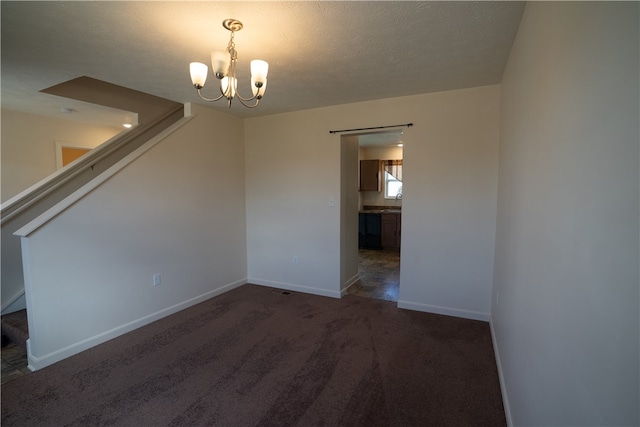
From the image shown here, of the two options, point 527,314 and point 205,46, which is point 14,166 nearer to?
point 205,46

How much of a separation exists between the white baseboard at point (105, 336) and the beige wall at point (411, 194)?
3.43ft

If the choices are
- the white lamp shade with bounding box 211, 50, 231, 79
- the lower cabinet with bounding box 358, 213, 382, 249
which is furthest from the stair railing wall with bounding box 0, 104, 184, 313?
the lower cabinet with bounding box 358, 213, 382, 249

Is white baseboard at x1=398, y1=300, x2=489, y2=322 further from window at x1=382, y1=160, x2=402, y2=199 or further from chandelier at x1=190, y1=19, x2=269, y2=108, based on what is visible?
window at x1=382, y1=160, x2=402, y2=199

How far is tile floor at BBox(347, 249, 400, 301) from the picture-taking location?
4.01 m

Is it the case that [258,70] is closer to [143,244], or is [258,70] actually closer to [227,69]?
[227,69]

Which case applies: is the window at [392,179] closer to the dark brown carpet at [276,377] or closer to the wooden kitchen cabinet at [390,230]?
the wooden kitchen cabinet at [390,230]

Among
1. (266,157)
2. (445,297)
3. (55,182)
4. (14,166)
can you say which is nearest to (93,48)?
(55,182)

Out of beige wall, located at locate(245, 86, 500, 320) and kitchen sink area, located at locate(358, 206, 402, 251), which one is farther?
kitchen sink area, located at locate(358, 206, 402, 251)

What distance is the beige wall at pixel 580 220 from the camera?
0.61 m

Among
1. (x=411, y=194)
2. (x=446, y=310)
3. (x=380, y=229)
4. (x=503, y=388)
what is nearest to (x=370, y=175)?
(x=380, y=229)

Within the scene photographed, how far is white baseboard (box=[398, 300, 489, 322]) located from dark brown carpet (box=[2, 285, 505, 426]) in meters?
0.10

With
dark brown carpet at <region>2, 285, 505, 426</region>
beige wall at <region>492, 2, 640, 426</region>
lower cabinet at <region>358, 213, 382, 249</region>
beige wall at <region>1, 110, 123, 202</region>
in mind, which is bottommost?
dark brown carpet at <region>2, 285, 505, 426</region>

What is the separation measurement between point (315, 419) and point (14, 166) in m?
4.95

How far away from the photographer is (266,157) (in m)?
4.18
